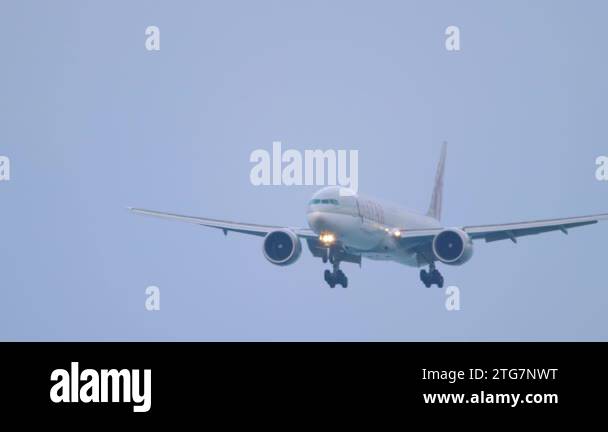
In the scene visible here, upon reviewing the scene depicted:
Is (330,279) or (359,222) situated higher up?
(359,222)

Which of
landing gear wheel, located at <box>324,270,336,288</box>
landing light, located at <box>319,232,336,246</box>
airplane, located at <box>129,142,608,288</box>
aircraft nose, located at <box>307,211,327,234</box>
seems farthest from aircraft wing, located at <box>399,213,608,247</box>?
aircraft nose, located at <box>307,211,327,234</box>

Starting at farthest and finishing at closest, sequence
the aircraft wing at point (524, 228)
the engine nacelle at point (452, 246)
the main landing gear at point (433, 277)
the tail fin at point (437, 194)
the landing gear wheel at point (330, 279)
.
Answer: the tail fin at point (437, 194)
the main landing gear at point (433, 277)
the landing gear wheel at point (330, 279)
the engine nacelle at point (452, 246)
the aircraft wing at point (524, 228)

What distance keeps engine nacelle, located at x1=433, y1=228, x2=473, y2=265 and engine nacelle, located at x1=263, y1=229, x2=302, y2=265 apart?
6.08 m

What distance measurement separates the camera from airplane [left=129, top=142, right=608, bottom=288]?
6088 cm

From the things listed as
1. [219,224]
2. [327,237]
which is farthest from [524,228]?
[219,224]

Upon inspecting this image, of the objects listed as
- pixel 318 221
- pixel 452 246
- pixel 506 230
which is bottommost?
pixel 452 246

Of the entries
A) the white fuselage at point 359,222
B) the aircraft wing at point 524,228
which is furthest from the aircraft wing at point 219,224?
the aircraft wing at point 524,228

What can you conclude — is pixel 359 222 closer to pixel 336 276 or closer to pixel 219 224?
pixel 336 276

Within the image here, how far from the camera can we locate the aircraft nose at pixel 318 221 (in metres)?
60.3

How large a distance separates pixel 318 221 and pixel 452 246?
697 cm

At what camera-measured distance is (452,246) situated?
63875 mm

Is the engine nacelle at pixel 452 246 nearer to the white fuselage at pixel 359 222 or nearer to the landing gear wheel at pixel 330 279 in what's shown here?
the white fuselage at pixel 359 222

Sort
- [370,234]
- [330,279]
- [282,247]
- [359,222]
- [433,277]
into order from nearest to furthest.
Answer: [359,222], [370,234], [282,247], [330,279], [433,277]
